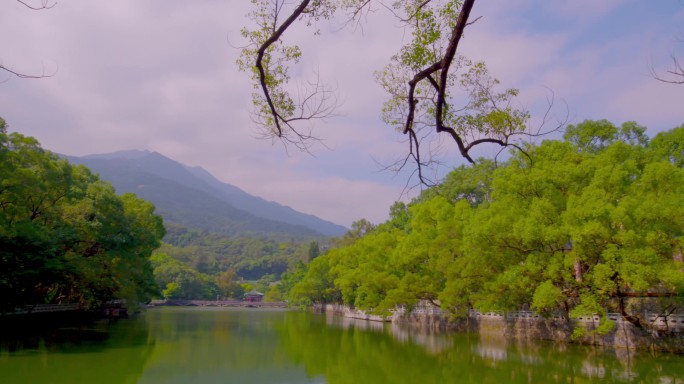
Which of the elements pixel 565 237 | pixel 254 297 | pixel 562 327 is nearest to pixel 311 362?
pixel 565 237

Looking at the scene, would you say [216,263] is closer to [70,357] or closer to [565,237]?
[70,357]

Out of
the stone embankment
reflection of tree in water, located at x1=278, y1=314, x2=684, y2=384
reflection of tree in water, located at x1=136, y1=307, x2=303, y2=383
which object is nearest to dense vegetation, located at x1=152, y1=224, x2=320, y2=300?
the stone embankment

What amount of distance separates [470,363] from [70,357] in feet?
34.6

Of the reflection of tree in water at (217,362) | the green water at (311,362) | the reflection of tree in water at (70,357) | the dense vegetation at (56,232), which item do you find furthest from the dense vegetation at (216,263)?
the green water at (311,362)

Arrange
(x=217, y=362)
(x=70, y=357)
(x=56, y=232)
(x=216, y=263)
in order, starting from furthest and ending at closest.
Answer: (x=216, y=263) → (x=56, y=232) → (x=217, y=362) → (x=70, y=357)

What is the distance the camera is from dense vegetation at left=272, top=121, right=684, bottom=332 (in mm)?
13664

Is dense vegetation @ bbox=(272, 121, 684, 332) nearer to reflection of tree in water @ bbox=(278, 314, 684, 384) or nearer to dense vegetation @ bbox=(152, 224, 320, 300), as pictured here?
reflection of tree in water @ bbox=(278, 314, 684, 384)

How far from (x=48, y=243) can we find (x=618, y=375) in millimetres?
17052

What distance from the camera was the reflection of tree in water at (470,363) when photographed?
1097 cm

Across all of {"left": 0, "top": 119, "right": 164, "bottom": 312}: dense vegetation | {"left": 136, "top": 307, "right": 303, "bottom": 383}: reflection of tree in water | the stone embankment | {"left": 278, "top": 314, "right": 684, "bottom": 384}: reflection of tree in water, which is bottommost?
{"left": 136, "top": 307, "right": 303, "bottom": 383}: reflection of tree in water

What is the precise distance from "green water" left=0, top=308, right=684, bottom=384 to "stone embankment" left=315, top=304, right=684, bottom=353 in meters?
0.81

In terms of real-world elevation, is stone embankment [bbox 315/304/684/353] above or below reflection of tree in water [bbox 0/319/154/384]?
above

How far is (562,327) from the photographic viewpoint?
17734 millimetres

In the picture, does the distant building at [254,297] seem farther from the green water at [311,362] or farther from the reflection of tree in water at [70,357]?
the green water at [311,362]
